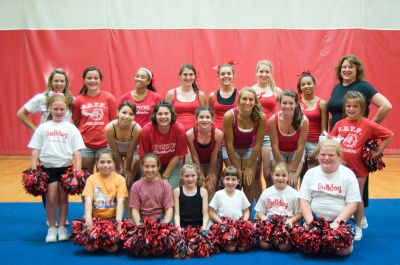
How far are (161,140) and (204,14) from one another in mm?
5192

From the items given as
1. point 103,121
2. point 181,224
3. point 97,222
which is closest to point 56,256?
point 97,222

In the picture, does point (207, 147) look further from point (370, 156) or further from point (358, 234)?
point (358, 234)

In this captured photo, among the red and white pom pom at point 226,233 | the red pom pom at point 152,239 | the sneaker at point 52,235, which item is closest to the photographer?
the red pom pom at point 152,239

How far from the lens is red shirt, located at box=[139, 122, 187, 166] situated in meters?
4.00

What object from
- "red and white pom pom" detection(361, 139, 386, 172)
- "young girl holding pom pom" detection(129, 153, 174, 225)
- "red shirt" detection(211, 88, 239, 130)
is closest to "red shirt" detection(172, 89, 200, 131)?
"red shirt" detection(211, 88, 239, 130)

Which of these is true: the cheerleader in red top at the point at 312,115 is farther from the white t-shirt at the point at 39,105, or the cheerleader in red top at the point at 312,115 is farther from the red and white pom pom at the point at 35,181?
the red and white pom pom at the point at 35,181

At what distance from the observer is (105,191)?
12.2ft

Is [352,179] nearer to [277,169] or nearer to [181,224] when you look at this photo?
[277,169]

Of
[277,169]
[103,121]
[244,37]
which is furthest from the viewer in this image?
[244,37]

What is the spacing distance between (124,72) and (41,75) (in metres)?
1.81

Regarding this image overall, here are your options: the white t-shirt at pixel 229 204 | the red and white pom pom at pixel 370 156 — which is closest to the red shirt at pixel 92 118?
the white t-shirt at pixel 229 204

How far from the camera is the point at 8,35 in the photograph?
8680 mm

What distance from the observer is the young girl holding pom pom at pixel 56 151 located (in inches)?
152

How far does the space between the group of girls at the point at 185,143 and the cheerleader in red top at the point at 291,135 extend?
0.03 feet
